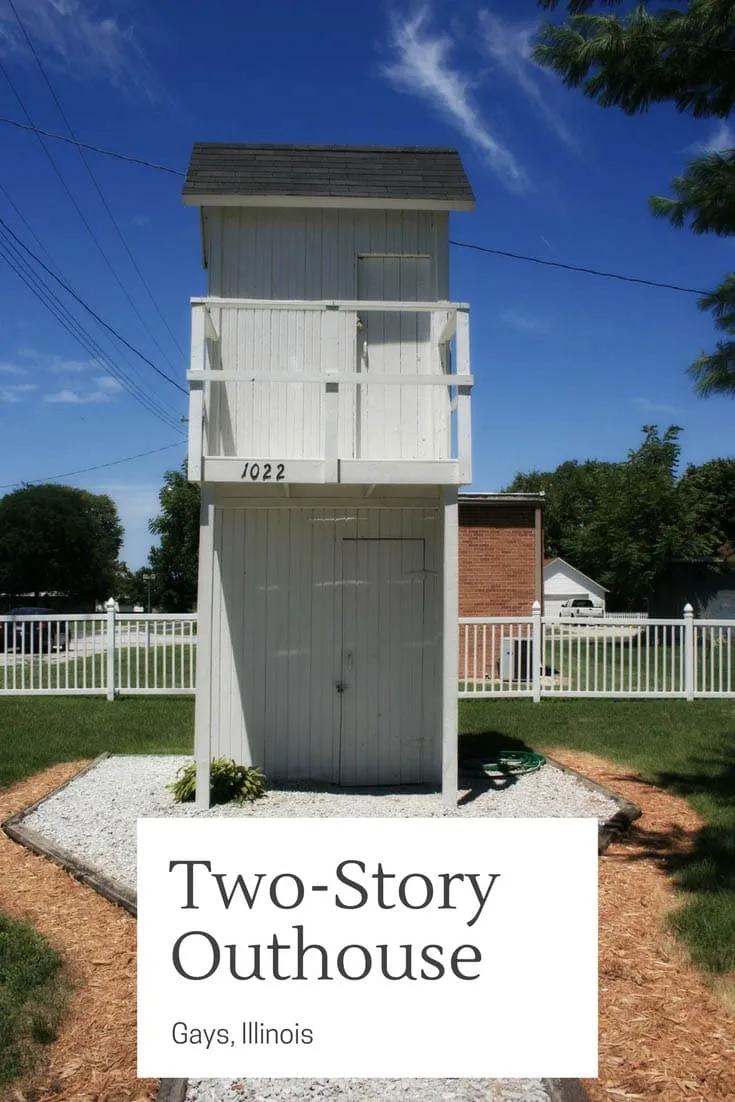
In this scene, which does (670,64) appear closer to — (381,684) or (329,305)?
(329,305)

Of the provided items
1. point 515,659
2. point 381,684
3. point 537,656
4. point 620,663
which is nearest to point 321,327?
point 381,684

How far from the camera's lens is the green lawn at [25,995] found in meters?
3.29

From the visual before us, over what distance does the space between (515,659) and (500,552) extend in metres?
3.82

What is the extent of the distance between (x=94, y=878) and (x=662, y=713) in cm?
886

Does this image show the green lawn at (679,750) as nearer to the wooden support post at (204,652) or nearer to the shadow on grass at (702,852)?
the shadow on grass at (702,852)

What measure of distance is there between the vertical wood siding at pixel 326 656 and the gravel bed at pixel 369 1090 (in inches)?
175

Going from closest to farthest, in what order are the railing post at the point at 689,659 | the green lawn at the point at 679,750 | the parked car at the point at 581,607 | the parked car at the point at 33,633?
1. the green lawn at the point at 679,750
2. the parked car at the point at 33,633
3. the railing post at the point at 689,659
4. the parked car at the point at 581,607

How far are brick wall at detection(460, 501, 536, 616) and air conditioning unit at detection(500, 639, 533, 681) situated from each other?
2842mm

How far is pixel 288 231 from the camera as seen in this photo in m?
7.65

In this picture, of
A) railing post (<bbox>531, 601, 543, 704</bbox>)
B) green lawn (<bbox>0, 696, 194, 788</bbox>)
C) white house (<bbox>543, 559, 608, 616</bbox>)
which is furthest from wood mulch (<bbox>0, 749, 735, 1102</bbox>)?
white house (<bbox>543, 559, 608, 616</bbox>)

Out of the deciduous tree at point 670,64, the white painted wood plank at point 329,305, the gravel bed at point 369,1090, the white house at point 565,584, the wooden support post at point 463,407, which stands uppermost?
the deciduous tree at point 670,64

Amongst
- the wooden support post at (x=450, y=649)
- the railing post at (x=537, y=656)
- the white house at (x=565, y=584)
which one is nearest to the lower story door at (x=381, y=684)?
the wooden support post at (x=450, y=649)

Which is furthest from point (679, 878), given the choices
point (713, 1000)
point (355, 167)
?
point (355, 167)

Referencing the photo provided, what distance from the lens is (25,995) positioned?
3.74 meters
